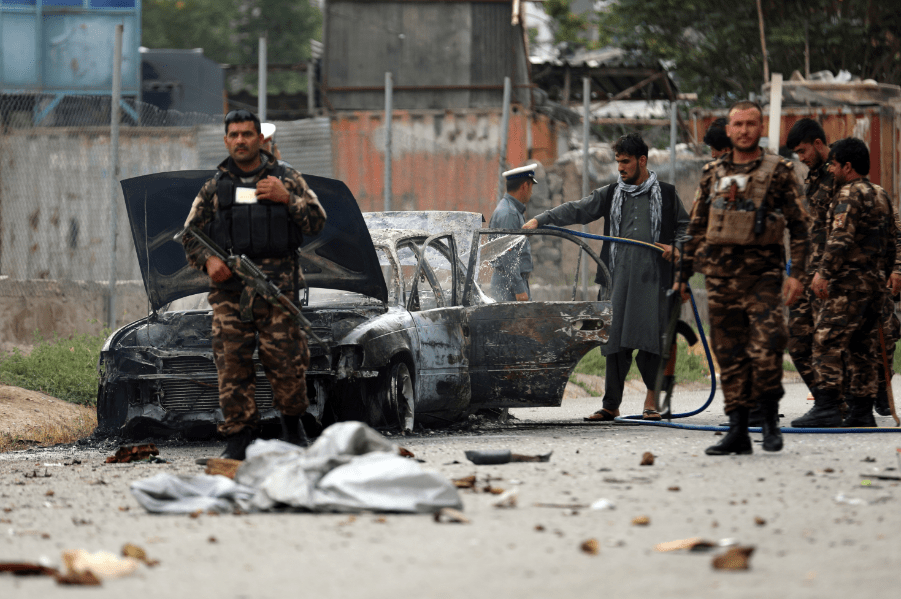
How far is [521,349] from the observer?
8.01 m

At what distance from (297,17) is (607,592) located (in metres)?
39.2

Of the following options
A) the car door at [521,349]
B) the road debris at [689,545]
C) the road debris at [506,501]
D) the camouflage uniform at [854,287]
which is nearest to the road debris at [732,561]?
the road debris at [689,545]

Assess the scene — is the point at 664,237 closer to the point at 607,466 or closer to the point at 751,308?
the point at 751,308

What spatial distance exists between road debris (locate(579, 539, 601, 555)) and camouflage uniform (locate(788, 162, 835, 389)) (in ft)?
13.7

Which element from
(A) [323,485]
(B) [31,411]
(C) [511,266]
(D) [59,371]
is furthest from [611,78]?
(A) [323,485]

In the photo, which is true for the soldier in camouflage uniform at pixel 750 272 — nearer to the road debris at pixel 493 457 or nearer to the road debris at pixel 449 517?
the road debris at pixel 493 457

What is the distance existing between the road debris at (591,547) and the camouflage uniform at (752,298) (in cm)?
242

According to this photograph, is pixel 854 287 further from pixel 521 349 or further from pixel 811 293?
pixel 521 349

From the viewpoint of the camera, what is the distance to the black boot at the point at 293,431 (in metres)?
6.33

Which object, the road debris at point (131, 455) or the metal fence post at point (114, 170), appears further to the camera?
the metal fence post at point (114, 170)

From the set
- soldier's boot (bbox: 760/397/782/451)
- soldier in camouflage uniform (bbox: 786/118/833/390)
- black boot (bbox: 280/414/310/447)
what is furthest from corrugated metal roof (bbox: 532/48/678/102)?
black boot (bbox: 280/414/310/447)

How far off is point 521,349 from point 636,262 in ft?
3.46

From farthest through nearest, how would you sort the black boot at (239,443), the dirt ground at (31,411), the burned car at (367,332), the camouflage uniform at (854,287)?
the dirt ground at (31,411) < the camouflage uniform at (854,287) < the burned car at (367,332) < the black boot at (239,443)

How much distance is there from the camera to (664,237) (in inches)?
329
